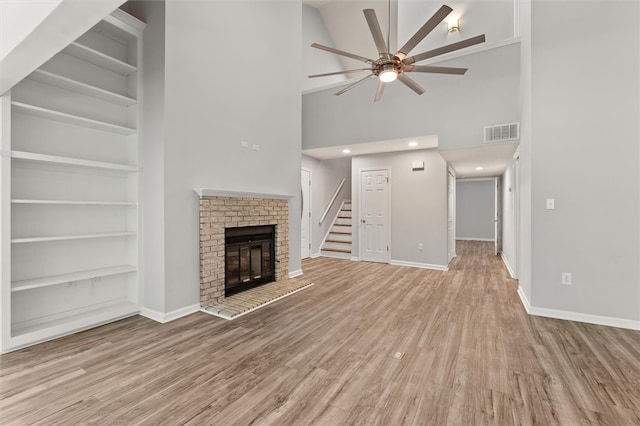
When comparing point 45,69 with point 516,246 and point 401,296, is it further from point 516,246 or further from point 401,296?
point 516,246

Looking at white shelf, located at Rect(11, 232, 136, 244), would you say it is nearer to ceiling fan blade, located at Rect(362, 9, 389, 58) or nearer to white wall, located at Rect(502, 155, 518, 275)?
ceiling fan blade, located at Rect(362, 9, 389, 58)

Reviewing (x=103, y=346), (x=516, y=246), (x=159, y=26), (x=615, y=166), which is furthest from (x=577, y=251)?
(x=159, y=26)

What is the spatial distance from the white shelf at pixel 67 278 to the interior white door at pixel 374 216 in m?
4.73

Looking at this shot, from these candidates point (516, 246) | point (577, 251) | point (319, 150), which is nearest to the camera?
point (577, 251)

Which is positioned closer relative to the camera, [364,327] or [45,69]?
[45,69]

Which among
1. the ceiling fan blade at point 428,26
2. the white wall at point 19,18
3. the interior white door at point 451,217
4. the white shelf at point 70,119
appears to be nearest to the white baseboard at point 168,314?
the white shelf at point 70,119

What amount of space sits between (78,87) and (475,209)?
1194 cm

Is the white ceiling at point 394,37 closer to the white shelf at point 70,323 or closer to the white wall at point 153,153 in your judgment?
the white wall at point 153,153

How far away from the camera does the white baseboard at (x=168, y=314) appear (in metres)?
3.20

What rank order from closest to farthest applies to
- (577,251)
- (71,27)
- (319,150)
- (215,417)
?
(71,27), (215,417), (577,251), (319,150)

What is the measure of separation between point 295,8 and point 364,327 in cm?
537

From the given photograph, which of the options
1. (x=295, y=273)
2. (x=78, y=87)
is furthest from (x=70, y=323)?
(x=295, y=273)

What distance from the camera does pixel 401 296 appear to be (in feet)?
13.6

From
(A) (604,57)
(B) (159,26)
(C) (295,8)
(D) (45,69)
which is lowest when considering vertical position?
(D) (45,69)
